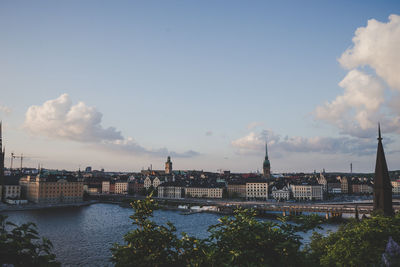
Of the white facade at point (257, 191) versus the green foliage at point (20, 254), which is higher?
the green foliage at point (20, 254)

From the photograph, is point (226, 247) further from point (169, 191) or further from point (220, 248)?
point (169, 191)

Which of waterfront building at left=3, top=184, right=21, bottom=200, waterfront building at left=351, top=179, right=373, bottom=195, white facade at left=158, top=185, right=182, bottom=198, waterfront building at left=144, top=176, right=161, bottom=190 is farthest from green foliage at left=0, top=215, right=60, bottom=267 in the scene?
waterfront building at left=351, top=179, right=373, bottom=195

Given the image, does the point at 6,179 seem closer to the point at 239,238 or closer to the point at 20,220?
the point at 20,220

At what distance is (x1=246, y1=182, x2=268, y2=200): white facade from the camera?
141000 millimetres

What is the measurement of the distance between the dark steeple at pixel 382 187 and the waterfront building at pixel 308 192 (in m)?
108

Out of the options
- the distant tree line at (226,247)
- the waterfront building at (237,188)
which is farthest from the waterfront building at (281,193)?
the distant tree line at (226,247)

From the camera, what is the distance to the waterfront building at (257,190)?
141m

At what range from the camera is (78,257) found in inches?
1594

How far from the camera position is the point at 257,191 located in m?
142

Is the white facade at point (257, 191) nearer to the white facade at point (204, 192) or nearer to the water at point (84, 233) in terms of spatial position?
the white facade at point (204, 192)

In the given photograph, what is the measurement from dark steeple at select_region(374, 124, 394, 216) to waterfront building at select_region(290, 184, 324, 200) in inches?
4267

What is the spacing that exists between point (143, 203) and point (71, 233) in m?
52.0

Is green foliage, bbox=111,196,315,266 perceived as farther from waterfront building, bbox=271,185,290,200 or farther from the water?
waterfront building, bbox=271,185,290,200

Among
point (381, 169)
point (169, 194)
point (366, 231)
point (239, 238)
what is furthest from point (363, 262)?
point (169, 194)
